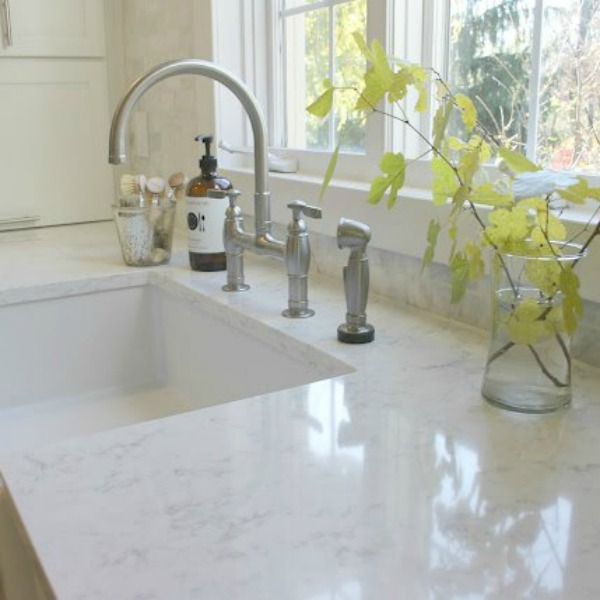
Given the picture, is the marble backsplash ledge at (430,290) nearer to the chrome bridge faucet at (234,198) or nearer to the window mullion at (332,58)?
the chrome bridge faucet at (234,198)

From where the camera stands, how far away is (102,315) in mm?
1565

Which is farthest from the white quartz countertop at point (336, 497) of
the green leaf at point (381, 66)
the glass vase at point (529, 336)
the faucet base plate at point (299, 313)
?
the green leaf at point (381, 66)

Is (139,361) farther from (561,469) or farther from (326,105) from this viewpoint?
(561,469)

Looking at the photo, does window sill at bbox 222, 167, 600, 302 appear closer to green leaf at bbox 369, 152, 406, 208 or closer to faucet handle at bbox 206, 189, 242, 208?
faucet handle at bbox 206, 189, 242, 208

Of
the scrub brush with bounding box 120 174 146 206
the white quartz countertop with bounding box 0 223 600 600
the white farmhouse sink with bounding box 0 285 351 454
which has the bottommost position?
the white farmhouse sink with bounding box 0 285 351 454

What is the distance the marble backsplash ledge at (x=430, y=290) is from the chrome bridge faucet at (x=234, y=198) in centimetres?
16

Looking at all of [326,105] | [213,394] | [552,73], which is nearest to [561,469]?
[326,105]

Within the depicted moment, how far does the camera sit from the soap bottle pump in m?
1.51

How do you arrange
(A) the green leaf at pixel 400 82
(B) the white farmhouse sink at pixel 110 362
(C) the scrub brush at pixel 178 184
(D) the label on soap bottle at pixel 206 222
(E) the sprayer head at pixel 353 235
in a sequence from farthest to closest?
1. (C) the scrub brush at pixel 178 184
2. (D) the label on soap bottle at pixel 206 222
3. (B) the white farmhouse sink at pixel 110 362
4. (E) the sprayer head at pixel 353 235
5. (A) the green leaf at pixel 400 82

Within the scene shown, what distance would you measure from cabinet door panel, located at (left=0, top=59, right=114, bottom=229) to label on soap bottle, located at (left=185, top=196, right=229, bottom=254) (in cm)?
74

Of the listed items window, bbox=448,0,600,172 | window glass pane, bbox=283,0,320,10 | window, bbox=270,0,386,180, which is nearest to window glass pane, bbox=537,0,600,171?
window, bbox=448,0,600,172

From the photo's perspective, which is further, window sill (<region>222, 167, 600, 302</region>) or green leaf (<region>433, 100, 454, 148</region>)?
window sill (<region>222, 167, 600, 302</region>)

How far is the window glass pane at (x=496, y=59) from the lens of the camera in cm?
119

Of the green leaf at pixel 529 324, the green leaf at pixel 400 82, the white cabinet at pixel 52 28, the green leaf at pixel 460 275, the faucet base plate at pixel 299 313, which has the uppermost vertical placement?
the white cabinet at pixel 52 28
